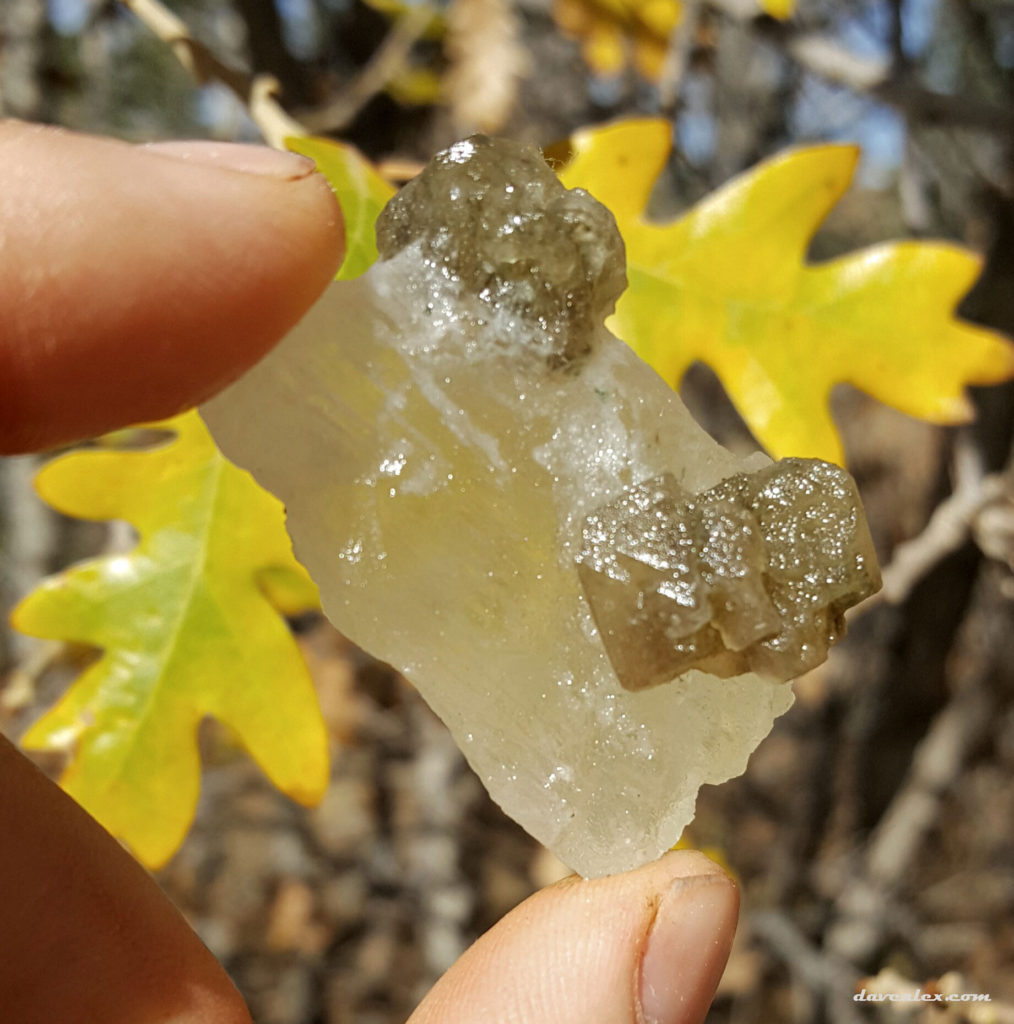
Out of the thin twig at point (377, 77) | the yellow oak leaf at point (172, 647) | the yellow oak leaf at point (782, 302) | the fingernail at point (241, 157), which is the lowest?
the yellow oak leaf at point (172, 647)

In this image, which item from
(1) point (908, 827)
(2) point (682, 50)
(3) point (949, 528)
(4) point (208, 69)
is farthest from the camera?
(1) point (908, 827)

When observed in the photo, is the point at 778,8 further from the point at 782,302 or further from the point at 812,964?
the point at 812,964

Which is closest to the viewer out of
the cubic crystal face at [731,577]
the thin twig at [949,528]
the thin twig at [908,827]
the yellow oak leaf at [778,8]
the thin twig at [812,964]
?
the cubic crystal face at [731,577]

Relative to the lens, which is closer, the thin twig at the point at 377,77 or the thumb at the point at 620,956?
the thumb at the point at 620,956

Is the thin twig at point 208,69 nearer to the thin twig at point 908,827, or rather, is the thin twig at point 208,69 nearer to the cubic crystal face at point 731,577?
the cubic crystal face at point 731,577

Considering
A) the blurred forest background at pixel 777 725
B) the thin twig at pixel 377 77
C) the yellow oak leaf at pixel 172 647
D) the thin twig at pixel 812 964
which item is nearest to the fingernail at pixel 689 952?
the yellow oak leaf at pixel 172 647

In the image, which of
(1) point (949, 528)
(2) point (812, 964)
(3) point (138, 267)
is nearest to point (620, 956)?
(3) point (138, 267)

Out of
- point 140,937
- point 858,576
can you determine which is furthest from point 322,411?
point 140,937

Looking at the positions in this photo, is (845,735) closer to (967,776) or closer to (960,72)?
(967,776)
